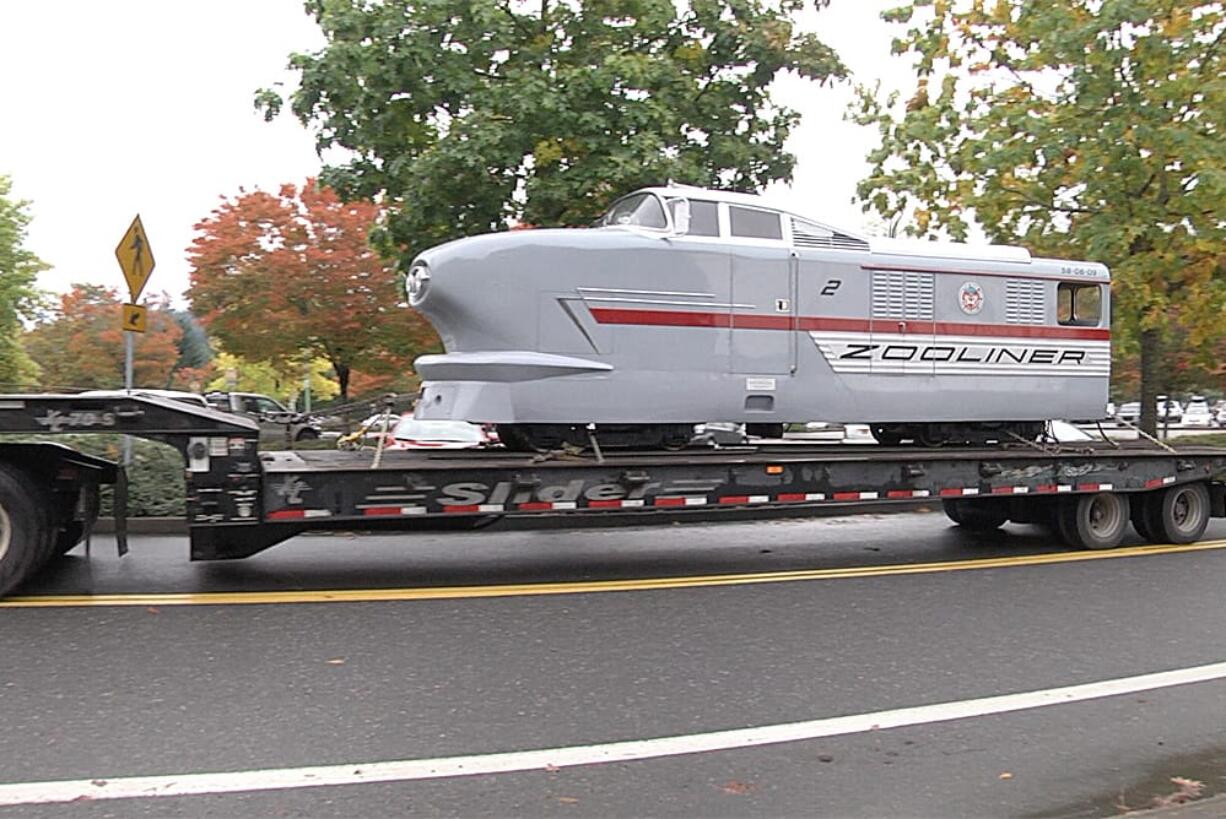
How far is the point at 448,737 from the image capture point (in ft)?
16.3

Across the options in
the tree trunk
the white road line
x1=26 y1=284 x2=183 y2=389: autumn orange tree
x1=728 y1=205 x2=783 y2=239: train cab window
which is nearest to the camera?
the white road line

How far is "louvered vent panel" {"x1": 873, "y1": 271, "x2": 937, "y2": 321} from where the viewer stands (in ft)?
32.7

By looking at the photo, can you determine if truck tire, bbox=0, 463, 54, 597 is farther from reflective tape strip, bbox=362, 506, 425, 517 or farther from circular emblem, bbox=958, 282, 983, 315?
circular emblem, bbox=958, 282, 983, 315

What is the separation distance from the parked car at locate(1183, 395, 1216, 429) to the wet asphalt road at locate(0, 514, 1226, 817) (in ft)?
173

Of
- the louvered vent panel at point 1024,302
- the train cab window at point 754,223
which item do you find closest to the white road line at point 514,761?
the train cab window at point 754,223

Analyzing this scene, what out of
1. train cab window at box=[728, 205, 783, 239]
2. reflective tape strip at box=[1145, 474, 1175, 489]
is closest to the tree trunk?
reflective tape strip at box=[1145, 474, 1175, 489]

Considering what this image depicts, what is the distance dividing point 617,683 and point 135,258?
8.72 metres

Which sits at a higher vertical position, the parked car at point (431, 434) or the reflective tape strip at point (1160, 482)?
the parked car at point (431, 434)

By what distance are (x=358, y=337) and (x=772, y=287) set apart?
14.3 meters

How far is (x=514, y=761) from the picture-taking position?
4.68 meters

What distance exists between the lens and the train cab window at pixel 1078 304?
1085 cm

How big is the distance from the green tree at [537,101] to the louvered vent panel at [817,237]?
9.88ft

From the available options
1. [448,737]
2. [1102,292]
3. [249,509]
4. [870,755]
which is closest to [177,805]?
[448,737]

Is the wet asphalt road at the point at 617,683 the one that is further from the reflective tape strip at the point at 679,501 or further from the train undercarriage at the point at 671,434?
the train undercarriage at the point at 671,434
